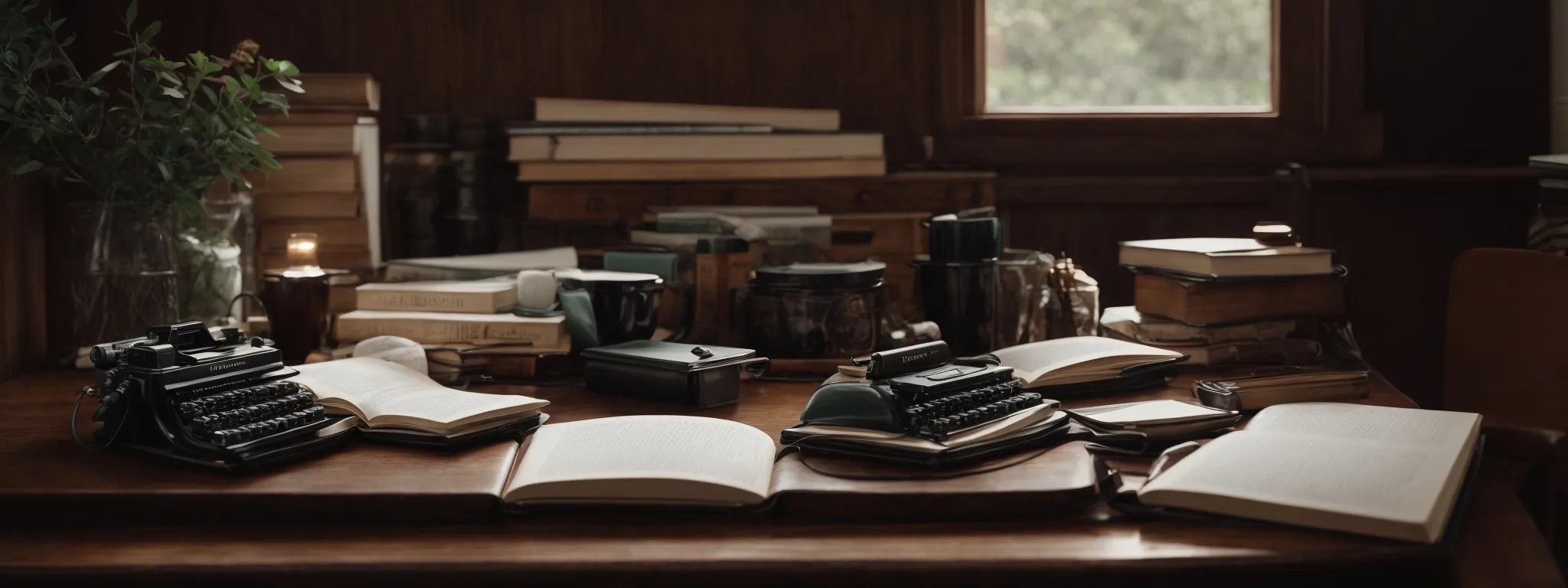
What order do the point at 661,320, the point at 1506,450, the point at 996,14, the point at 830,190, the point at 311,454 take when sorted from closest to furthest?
the point at 311,454 → the point at 1506,450 → the point at 661,320 → the point at 830,190 → the point at 996,14

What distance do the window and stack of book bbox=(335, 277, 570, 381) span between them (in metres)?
1.23

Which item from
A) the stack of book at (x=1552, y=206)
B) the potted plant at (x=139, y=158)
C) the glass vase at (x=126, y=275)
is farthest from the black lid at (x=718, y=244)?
the stack of book at (x=1552, y=206)

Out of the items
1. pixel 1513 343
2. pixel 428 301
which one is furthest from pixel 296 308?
pixel 1513 343

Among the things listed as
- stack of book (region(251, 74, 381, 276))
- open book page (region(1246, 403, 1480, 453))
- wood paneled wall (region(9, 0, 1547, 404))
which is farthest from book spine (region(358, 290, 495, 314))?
open book page (region(1246, 403, 1480, 453))

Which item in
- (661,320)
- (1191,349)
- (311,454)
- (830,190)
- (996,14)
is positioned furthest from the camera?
(996,14)

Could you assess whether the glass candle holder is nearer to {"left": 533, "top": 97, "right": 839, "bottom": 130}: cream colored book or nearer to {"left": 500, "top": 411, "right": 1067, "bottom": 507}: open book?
{"left": 533, "top": 97, "right": 839, "bottom": 130}: cream colored book

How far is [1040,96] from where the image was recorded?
2.88 m

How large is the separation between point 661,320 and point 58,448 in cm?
102

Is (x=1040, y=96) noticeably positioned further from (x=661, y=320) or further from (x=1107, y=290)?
(x=661, y=320)

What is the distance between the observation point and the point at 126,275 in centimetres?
226

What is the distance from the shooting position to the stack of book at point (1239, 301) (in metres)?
2.17

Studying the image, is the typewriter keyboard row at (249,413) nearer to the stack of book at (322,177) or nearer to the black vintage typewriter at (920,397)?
the black vintage typewriter at (920,397)

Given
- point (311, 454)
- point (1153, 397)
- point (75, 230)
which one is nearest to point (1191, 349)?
point (1153, 397)

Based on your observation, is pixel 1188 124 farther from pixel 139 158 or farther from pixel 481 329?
pixel 139 158
